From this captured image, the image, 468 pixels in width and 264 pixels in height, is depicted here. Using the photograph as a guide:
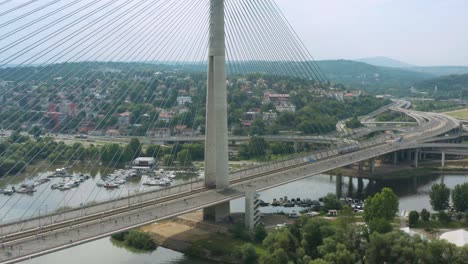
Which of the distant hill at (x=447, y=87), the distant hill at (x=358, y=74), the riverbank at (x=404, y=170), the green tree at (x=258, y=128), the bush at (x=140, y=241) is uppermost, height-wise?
the distant hill at (x=358, y=74)

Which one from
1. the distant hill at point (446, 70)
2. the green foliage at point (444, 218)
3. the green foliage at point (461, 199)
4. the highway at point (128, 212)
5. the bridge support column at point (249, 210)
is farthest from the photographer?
the distant hill at point (446, 70)

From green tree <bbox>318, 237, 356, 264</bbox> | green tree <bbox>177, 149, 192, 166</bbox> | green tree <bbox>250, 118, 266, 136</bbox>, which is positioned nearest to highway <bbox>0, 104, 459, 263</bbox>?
green tree <bbox>318, 237, 356, 264</bbox>

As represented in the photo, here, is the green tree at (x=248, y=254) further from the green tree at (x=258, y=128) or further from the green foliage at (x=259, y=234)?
the green tree at (x=258, y=128)

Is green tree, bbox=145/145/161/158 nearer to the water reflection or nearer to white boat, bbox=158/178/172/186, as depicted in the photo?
the water reflection

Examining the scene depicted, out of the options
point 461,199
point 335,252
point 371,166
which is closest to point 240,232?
point 335,252

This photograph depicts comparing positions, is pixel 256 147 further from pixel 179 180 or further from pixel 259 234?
pixel 259 234

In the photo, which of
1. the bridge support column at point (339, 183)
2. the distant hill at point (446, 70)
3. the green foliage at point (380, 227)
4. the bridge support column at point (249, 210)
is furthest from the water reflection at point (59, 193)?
the distant hill at point (446, 70)
